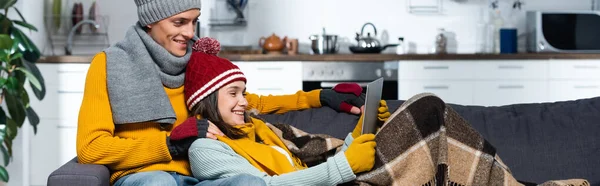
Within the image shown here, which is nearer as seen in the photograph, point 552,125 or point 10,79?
point 552,125

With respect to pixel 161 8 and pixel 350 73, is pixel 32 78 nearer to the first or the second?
pixel 161 8

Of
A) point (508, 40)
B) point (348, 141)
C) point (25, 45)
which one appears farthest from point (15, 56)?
point (508, 40)

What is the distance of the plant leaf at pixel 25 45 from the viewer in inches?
195

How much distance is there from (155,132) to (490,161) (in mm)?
1067

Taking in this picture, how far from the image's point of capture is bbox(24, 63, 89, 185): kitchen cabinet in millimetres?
6145

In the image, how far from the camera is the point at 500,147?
3545mm

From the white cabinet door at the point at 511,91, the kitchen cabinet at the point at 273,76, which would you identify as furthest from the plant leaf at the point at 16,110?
the white cabinet door at the point at 511,91

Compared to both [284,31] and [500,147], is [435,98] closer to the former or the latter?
[500,147]

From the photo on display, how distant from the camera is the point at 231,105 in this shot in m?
3.18

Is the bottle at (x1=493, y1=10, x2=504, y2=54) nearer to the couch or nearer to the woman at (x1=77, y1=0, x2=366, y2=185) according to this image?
the couch

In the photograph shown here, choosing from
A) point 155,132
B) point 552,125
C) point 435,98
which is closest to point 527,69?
point 552,125

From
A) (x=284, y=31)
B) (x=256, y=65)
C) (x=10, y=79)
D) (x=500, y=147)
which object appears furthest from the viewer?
(x=284, y=31)

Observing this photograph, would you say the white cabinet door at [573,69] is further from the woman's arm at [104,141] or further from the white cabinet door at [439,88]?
the woman's arm at [104,141]

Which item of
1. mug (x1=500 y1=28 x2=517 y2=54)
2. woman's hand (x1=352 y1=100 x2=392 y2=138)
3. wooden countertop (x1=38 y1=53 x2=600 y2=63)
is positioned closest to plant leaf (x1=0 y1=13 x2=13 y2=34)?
wooden countertop (x1=38 y1=53 x2=600 y2=63)
